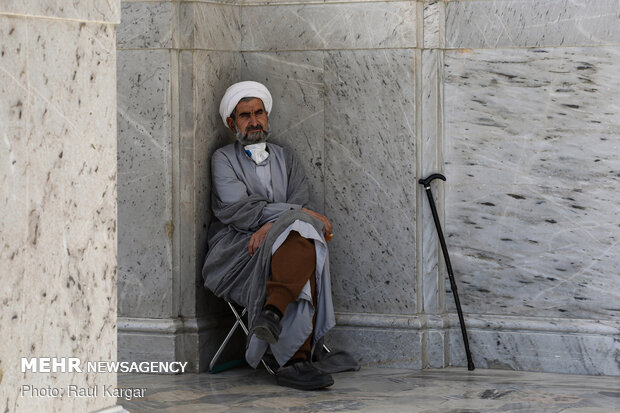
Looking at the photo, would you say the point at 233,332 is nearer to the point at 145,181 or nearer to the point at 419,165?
the point at 145,181

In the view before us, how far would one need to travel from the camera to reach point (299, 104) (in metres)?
5.71

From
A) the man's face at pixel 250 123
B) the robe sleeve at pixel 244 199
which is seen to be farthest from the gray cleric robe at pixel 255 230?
the man's face at pixel 250 123

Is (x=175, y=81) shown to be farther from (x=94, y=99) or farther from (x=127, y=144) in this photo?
(x=94, y=99)

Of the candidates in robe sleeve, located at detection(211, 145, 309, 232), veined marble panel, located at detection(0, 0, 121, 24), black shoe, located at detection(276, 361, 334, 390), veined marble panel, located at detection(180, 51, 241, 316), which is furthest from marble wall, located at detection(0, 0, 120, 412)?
veined marble panel, located at detection(180, 51, 241, 316)

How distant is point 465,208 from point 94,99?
110 inches

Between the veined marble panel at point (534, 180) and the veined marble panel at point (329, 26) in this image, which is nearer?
the veined marble panel at point (534, 180)

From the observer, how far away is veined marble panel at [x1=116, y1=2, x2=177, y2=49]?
17.7 ft

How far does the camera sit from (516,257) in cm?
548

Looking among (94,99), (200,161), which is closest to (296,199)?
(200,161)

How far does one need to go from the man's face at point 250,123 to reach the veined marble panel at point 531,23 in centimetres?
110

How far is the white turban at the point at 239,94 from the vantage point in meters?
5.47

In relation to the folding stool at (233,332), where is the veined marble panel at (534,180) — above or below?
above

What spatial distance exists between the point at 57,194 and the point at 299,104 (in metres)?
2.73

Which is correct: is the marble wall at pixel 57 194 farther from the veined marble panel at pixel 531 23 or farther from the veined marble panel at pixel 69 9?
the veined marble panel at pixel 531 23
